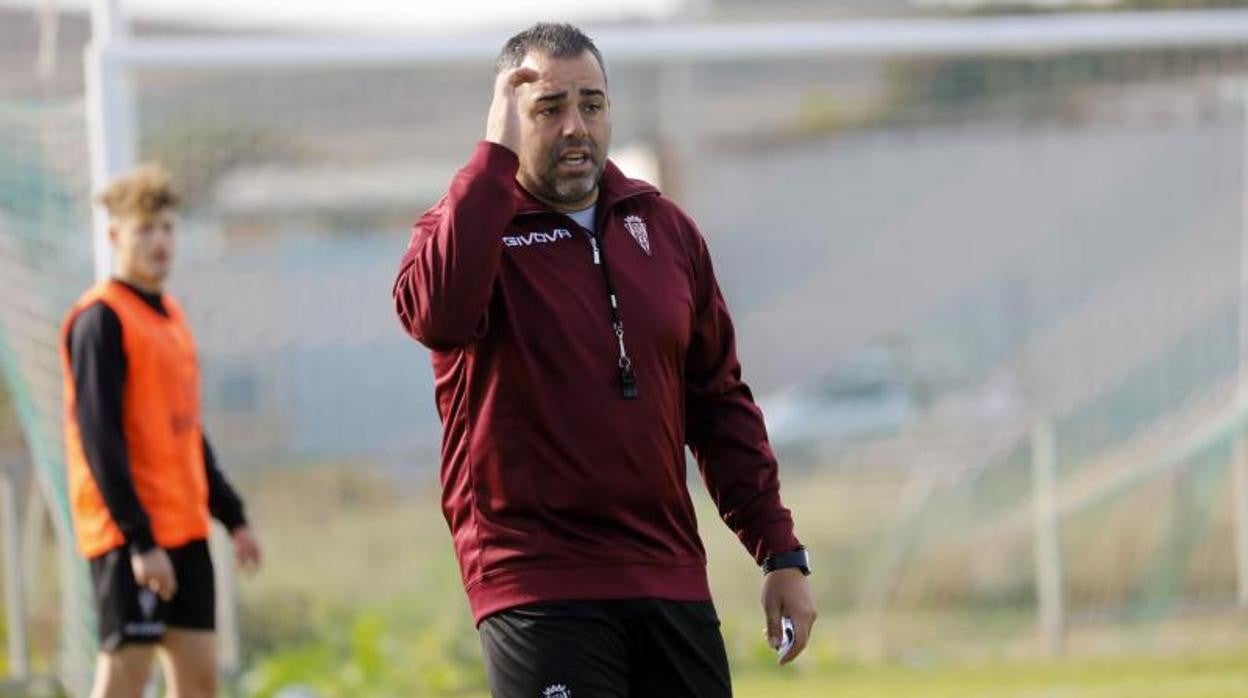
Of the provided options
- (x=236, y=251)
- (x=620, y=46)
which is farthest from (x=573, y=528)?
(x=236, y=251)

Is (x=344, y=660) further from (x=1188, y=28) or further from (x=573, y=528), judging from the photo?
(x=573, y=528)

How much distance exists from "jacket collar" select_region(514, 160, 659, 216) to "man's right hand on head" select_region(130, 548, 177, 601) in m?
2.27

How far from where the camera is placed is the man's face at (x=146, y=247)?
6.05 m

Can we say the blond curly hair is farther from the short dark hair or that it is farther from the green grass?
the green grass

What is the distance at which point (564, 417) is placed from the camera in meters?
3.71

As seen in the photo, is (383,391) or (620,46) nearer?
(620,46)

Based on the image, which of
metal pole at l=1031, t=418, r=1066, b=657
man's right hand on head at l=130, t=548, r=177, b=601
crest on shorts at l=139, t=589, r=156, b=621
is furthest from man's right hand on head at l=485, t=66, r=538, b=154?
metal pole at l=1031, t=418, r=1066, b=657

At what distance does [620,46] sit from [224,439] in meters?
2.22

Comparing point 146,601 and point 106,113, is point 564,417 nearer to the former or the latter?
point 146,601

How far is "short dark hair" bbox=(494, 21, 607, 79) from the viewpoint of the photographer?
12.2 ft

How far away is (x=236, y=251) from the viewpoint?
8.84 meters

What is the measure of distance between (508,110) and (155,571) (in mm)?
2473

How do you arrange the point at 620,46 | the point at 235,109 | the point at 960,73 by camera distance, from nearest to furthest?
the point at 620,46
the point at 235,109
the point at 960,73

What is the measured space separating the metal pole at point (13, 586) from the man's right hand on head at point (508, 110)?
17.0ft
